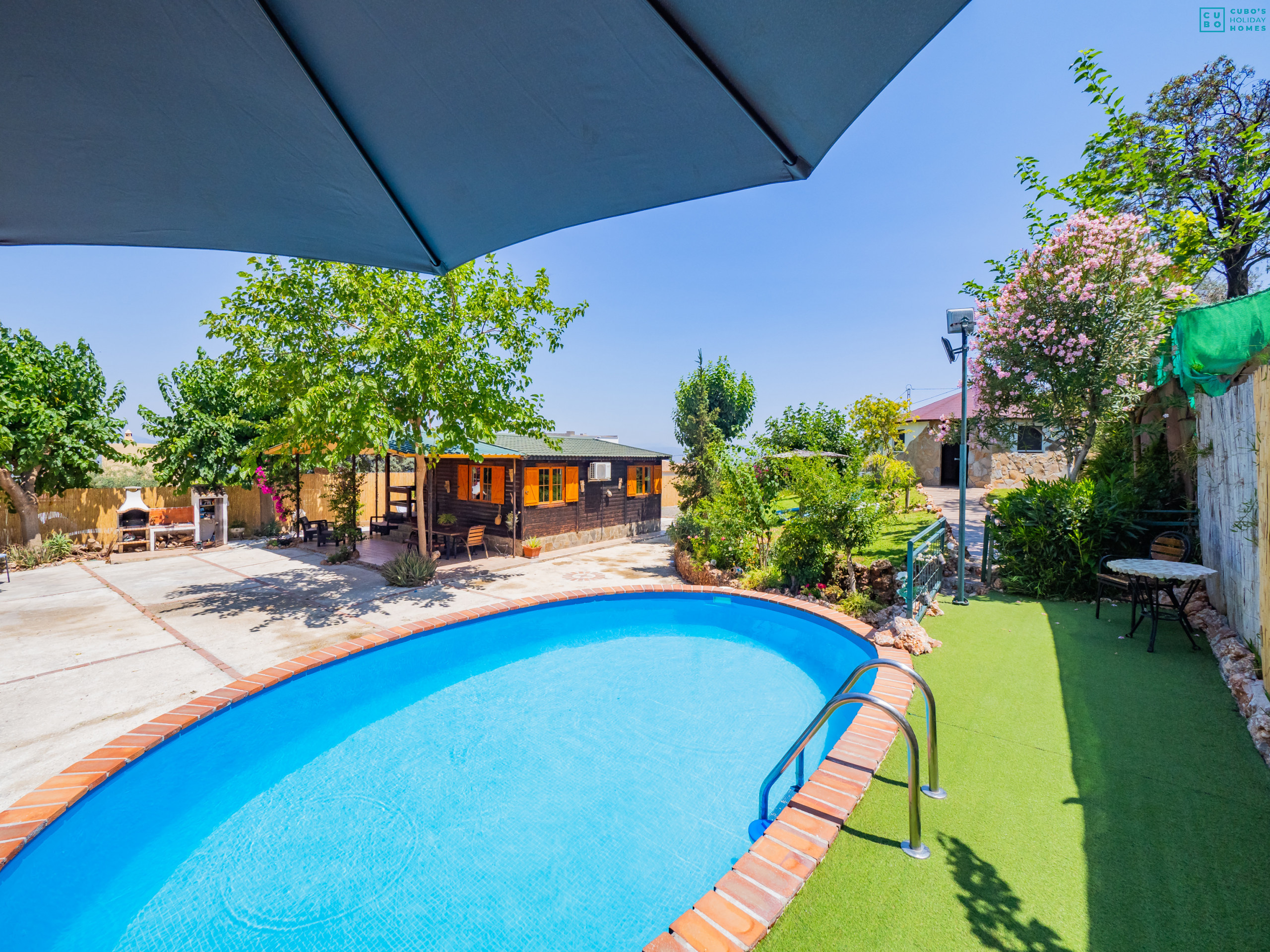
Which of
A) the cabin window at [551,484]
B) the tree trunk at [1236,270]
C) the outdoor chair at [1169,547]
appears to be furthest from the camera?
the cabin window at [551,484]

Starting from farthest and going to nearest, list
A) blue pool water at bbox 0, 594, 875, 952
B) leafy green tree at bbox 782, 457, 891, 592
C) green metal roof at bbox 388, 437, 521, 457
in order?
green metal roof at bbox 388, 437, 521, 457 < leafy green tree at bbox 782, 457, 891, 592 < blue pool water at bbox 0, 594, 875, 952

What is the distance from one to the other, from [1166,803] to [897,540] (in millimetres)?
7828

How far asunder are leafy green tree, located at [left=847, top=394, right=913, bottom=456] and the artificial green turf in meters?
13.7

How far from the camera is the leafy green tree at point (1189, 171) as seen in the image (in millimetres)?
9133

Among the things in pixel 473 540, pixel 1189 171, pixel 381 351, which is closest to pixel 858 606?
pixel 381 351

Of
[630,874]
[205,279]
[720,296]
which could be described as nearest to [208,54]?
[630,874]

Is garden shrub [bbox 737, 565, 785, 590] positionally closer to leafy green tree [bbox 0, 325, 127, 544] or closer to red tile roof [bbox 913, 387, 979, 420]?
leafy green tree [bbox 0, 325, 127, 544]

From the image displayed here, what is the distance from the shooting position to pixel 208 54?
1278 mm

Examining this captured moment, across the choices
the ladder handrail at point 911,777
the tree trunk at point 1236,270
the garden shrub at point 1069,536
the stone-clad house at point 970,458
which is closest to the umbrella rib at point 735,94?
the ladder handrail at point 911,777

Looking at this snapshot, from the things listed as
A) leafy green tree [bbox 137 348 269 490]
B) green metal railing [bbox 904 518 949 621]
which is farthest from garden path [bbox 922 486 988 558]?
leafy green tree [bbox 137 348 269 490]

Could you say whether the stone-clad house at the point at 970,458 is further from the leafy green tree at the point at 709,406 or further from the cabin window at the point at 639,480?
the cabin window at the point at 639,480

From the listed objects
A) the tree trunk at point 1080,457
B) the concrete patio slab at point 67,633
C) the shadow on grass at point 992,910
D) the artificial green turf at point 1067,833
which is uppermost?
the tree trunk at point 1080,457

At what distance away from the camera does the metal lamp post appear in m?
6.71

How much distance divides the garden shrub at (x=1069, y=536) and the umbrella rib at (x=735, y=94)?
7.90m
